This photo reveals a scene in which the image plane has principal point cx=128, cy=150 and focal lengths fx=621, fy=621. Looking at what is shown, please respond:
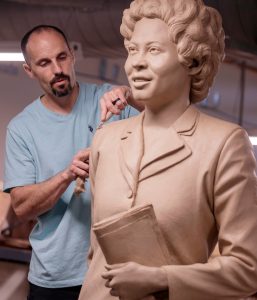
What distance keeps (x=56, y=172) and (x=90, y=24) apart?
1.43 meters

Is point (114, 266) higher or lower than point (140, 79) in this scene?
lower

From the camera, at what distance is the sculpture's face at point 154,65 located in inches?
54.1

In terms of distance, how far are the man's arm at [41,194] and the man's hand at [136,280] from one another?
0.52 metres

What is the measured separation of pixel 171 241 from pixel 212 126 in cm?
27

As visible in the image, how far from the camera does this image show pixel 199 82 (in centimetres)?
144

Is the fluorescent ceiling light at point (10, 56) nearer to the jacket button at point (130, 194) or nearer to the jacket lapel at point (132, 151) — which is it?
the jacket lapel at point (132, 151)

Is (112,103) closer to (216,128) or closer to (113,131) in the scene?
(113,131)

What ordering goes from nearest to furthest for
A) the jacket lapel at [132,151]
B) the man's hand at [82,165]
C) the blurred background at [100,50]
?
the jacket lapel at [132,151]
the man's hand at [82,165]
the blurred background at [100,50]

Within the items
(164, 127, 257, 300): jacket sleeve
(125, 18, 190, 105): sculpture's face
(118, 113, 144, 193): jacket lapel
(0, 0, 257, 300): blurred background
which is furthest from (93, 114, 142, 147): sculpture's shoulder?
(0, 0, 257, 300): blurred background

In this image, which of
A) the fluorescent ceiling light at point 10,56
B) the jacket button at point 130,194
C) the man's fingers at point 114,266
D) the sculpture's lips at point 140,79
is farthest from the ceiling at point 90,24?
the man's fingers at point 114,266

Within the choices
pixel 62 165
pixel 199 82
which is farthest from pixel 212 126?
pixel 62 165

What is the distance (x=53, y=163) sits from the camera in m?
2.09

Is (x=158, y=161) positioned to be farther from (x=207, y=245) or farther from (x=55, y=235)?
(x=55, y=235)

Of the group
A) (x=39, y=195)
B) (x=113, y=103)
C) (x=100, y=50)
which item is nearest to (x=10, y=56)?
(x=100, y=50)
